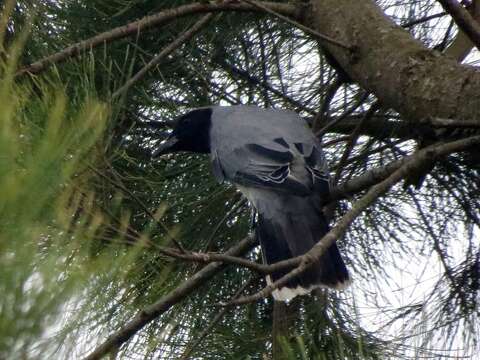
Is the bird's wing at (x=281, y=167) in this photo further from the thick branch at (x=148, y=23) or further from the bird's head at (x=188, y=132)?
the thick branch at (x=148, y=23)

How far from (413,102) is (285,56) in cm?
100

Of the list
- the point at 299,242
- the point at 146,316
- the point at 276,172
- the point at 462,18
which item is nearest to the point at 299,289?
the point at 299,242

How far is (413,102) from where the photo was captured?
2.14 metres

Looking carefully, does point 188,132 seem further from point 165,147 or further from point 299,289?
point 299,289

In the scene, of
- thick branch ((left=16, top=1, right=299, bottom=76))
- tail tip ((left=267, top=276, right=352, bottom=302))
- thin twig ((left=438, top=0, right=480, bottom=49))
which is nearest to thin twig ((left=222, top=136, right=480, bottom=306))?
thin twig ((left=438, top=0, right=480, bottom=49))

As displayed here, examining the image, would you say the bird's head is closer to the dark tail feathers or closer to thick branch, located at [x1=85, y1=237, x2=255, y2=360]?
the dark tail feathers

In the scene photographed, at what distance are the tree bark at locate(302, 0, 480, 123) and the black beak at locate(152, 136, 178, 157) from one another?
703 mm

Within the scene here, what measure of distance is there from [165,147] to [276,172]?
0.44 m

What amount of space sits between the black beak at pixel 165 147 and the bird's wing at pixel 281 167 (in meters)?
0.17

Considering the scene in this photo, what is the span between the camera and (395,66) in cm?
220

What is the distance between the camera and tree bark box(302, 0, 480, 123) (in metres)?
2.03

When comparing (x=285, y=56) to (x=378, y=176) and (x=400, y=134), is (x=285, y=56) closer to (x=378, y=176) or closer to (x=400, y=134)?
(x=400, y=134)

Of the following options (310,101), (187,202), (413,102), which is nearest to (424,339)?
(413,102)

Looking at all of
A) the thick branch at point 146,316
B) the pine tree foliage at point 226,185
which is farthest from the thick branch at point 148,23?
the thick branch at point 146,316
